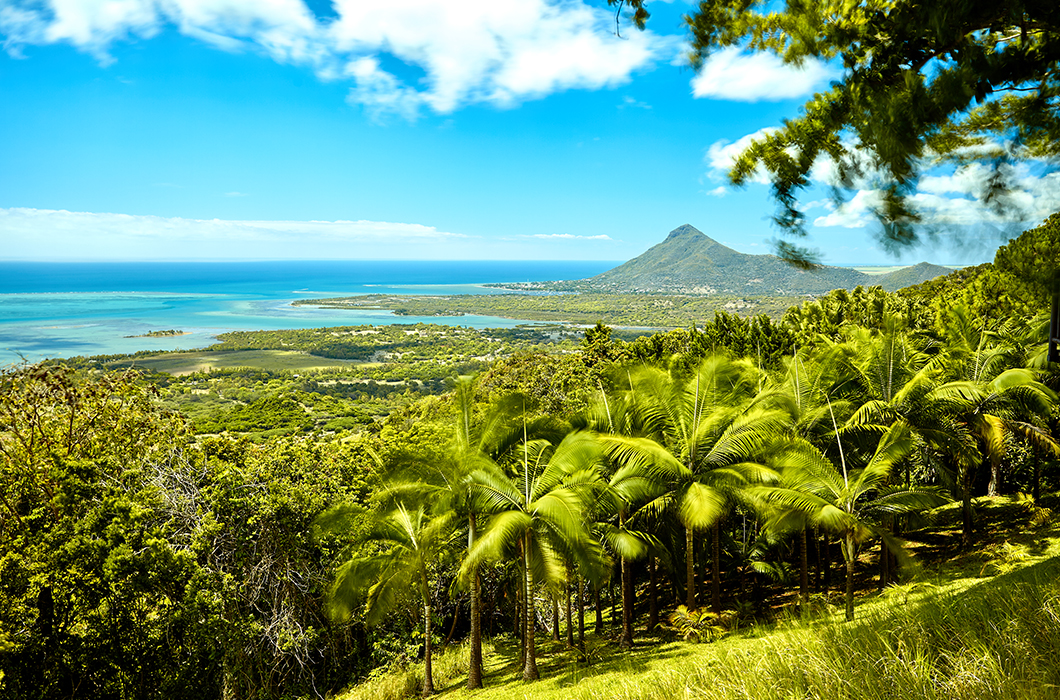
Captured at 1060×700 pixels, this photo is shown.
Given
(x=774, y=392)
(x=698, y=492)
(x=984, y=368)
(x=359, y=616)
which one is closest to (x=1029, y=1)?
(x=698, y=492)

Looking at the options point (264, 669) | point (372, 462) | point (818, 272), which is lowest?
point (264, 669)

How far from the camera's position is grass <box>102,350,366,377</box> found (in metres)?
89.1

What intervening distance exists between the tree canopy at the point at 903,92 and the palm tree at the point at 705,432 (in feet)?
22.3

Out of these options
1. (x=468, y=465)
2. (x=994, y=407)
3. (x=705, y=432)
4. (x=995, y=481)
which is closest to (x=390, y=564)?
(x=468, y=465)

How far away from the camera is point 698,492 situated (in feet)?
34.0

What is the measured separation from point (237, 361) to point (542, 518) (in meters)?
104

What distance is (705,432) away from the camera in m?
11.4

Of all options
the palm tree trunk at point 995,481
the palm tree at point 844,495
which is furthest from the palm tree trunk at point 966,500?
the palm tree trunk at point 995,481

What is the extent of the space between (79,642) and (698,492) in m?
12.7

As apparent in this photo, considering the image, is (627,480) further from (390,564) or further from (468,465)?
(390,564)

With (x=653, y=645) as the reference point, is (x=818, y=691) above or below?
above

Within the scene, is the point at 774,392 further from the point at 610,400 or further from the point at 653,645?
the point at 653,645

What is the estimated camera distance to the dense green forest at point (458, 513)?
10.4m

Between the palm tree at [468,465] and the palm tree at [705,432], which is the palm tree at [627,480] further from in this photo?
the palm tree at [468,465]
